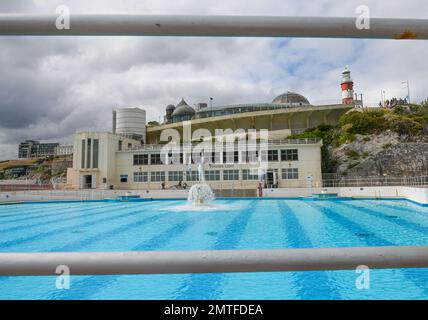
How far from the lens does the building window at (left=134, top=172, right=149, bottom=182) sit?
3631 centimetres

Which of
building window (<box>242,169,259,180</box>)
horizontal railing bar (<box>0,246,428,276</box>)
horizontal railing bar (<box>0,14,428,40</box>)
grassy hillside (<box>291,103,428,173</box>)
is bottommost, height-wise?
horizontal railing bar (<box>0,246,428,276</box>)

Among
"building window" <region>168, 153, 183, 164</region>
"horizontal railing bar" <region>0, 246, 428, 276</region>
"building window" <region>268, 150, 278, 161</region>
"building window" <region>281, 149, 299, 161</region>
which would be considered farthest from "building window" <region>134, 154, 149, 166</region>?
"horizontal railing bar" <region>0, 246, 428, 276</region>

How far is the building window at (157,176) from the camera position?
118ft

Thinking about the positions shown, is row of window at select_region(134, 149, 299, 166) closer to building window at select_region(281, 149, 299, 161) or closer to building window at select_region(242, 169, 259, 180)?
building window at select_region(281, 149, 299, 161)

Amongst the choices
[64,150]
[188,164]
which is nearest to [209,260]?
[188,164]

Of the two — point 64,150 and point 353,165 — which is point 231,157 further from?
point 64,150

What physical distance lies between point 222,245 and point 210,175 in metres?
27.2

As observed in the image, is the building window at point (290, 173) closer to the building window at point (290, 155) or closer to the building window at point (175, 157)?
the building window at point (290, 155)

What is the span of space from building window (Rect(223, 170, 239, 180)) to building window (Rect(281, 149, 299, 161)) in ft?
17.6

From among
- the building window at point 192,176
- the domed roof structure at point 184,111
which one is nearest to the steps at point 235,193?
the building window at point 192,176

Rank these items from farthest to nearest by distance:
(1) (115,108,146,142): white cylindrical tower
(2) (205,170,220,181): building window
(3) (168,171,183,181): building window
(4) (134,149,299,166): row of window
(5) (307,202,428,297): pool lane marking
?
(1) (115,108,146,142): white cylindrical tower
(3) (168,171,183,181): building window
(2) (205,170,220,181): building window
(4) (134,149,299,166): row of window
(5) (307,202,428,297): pool lane marking
